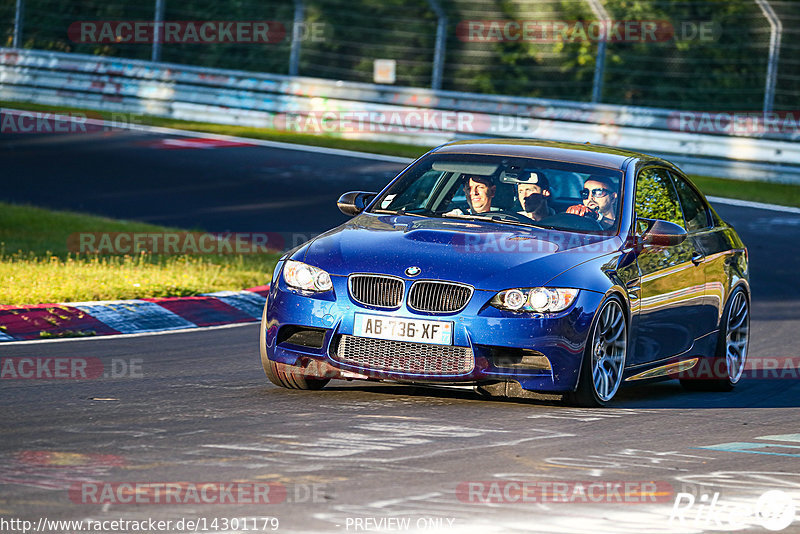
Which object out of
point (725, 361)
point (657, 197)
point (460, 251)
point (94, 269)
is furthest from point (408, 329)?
point (94, 269)

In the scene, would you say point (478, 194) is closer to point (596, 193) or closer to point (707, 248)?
point (596, 193)

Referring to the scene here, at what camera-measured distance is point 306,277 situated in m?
8.04

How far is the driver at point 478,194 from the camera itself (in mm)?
8867

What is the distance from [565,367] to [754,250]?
949 cm

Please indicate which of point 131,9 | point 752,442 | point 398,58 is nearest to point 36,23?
point 131,9

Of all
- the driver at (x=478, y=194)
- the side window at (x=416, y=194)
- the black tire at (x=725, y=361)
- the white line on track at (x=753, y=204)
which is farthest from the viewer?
the white line on track at (x=753, y=204)

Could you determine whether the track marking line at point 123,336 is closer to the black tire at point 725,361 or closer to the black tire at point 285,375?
the black tire at point 285,375

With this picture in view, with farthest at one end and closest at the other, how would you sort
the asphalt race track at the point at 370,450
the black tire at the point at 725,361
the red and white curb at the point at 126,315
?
the red and white curb at the point at 126,315 < the black tire at the point at 725,361 < the asphalt race track at the point at 370,450

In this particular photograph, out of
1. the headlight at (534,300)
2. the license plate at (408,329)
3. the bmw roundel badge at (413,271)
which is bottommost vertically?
the license plate at (408,329)

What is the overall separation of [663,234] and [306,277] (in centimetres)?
215

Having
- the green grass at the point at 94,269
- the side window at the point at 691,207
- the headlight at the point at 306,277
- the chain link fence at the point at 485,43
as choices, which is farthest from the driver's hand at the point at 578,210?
the chain link fence at the point at 485,43

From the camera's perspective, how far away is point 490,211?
8828mm

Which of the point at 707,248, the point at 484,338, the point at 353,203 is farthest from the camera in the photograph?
the point at 707,248

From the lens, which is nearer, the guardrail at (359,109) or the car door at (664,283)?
the car door at (664,283)
